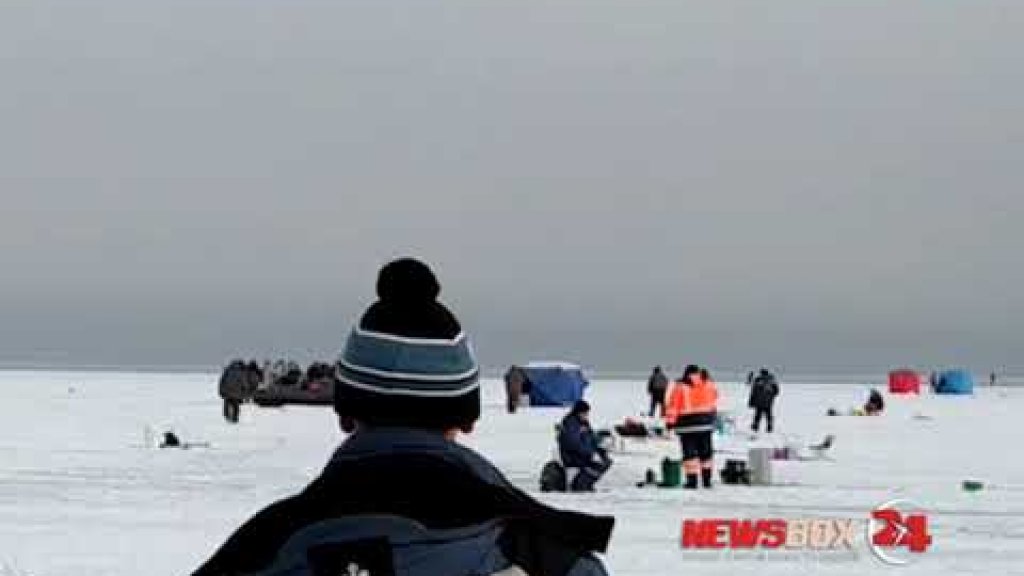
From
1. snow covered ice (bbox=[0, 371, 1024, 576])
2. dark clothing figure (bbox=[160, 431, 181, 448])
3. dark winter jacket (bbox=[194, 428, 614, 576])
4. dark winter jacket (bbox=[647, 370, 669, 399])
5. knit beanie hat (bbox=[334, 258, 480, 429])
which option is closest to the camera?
dark winter jacket (bbox=[194, 428, 614, 576])

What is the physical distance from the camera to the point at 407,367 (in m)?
2.26

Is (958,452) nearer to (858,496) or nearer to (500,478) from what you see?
(858,496)

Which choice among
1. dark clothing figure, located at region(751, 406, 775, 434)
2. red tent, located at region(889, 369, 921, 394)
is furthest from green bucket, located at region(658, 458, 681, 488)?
red tent, located at region(889, 369, 921, 394)

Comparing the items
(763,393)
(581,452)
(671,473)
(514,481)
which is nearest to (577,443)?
(581,452)

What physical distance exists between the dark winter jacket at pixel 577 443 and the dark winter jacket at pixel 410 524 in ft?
54.9

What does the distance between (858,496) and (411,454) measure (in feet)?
57.0

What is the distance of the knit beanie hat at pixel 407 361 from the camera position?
226 cm

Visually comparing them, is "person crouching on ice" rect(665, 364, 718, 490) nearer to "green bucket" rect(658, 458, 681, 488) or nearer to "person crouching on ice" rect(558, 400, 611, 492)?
"green bucket" rect(658, 458, 681, 488)

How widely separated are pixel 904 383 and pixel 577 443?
1941 inches

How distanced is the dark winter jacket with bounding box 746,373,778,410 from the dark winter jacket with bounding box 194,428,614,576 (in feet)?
98.3

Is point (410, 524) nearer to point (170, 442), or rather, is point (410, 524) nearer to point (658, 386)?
point (170, 442)

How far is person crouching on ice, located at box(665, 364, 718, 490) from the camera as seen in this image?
20.2 m

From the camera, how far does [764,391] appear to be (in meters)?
32.2

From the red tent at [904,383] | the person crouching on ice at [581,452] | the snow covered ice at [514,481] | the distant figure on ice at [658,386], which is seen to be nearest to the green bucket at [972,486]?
the snow covered ice at [514,481]
